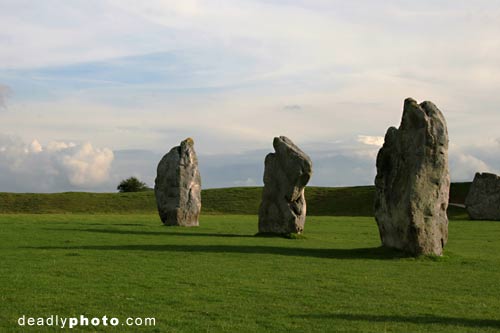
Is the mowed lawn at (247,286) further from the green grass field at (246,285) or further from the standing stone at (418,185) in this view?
the standing stone at (418,185)

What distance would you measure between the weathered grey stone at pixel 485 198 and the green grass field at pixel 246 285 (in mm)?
26720

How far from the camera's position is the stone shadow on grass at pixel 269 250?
23938mm

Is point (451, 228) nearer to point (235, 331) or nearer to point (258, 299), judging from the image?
point (258, 299)

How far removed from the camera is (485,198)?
55.5 m

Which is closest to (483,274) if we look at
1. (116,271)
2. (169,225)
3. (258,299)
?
(258,299)

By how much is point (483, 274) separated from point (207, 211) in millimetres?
52474

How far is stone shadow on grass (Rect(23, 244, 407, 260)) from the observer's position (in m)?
23.9

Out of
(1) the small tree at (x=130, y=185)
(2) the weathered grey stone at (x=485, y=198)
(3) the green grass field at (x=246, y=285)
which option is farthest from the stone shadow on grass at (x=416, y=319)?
(1) the small tree at (x=130, y=185)

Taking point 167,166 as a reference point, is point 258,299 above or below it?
below

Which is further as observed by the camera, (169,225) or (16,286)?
(169,225)

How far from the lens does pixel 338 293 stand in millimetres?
16000

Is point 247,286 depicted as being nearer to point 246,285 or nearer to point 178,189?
point 246,285

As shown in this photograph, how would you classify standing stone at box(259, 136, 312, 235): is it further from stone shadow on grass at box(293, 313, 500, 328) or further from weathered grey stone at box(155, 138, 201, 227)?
stone shadow on grass at box(293, 313, 500, 328)

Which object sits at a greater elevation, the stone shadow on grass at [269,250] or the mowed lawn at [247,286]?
the stone shadow on grass at [269,250]
